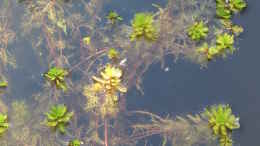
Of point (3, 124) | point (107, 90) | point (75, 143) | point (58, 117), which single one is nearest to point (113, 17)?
point (107, 90)

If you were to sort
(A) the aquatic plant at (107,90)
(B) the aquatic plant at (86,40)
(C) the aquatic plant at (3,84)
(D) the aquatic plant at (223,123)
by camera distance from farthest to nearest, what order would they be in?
(B) the aquatic plant at (86,40)
(C) the aquatic plant at (3,84)
(A) the aquatic plant at (107,90)
(D) the aquatic plant at (223,123)

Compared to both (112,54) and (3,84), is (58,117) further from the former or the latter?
(112,54)

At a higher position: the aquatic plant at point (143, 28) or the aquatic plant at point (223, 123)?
the aquatic plant at point (143, 28)

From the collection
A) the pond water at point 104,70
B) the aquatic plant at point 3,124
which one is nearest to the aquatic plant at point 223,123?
the pond water at point 104,70

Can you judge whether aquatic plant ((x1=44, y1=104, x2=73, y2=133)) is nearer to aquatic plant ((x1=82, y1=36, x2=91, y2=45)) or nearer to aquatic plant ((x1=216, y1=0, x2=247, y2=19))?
aquatic plant ((x1=82, y1=36, x2=91, y2=45))

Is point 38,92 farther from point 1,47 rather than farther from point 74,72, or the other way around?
point 1,47

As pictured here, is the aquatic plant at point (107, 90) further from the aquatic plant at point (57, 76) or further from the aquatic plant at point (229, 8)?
the aquatic plant at point (229, 8)
